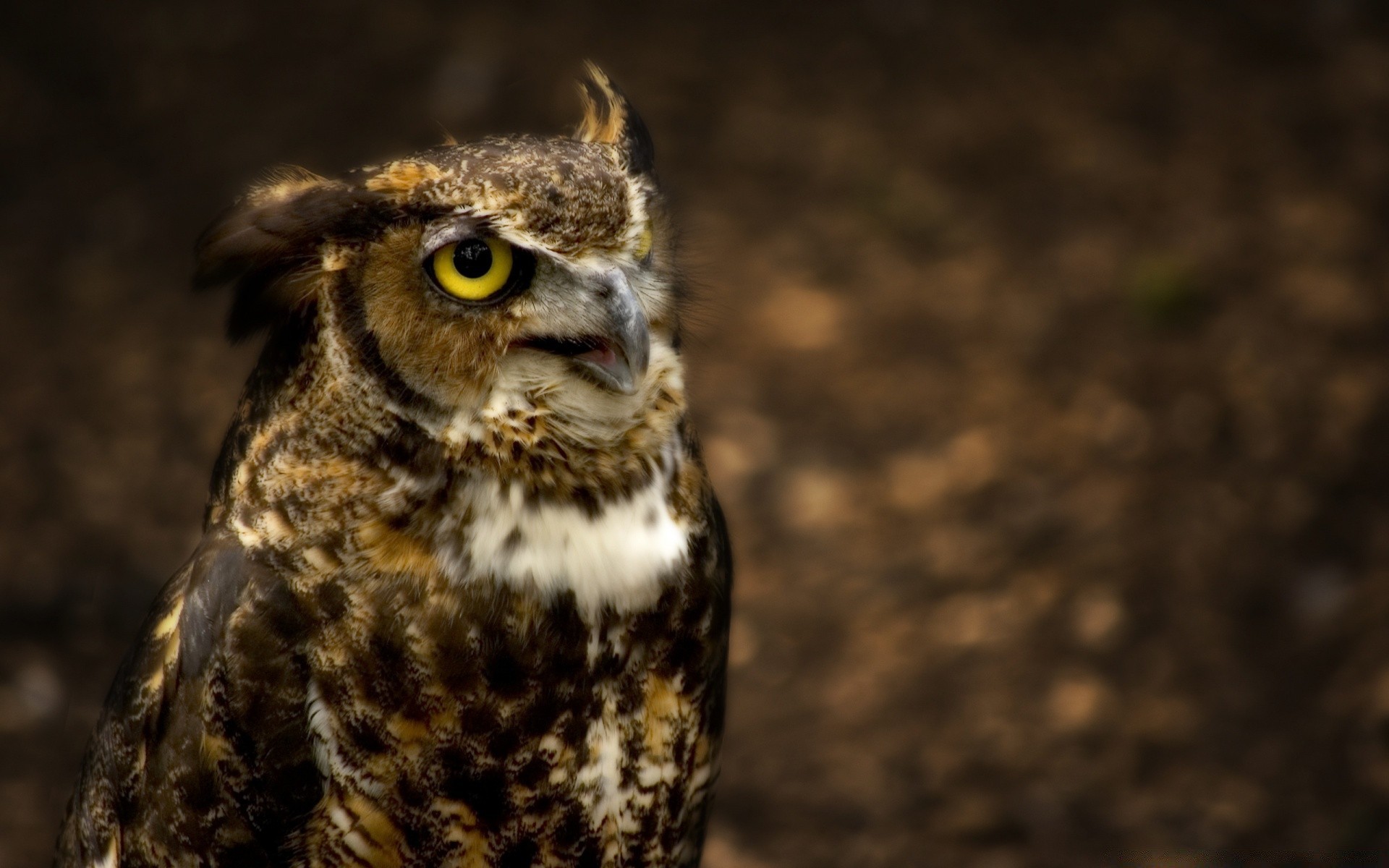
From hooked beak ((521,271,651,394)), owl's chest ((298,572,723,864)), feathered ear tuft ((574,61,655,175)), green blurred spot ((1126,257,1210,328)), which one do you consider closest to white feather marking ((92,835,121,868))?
owl's chest ((298,572,723,864))

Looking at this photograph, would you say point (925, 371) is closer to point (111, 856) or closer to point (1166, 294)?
point (1166, 294)

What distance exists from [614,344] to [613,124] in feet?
1.45

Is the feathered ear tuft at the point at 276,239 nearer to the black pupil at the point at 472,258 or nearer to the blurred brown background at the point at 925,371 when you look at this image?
the black pupil at the point at 472,258

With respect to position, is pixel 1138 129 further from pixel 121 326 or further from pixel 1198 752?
pixel 121 326

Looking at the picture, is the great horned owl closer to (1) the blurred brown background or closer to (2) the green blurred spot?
(1) the blurred brown background

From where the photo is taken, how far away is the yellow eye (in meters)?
1.65

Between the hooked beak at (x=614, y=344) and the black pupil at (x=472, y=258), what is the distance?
0.35 feet

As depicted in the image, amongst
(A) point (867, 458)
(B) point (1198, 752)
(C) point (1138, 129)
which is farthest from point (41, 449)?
(C) point (1138, 129)

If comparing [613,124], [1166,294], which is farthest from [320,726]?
[1166,294]

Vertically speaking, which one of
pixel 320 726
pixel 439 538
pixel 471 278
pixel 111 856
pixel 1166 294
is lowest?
pixel 111 856

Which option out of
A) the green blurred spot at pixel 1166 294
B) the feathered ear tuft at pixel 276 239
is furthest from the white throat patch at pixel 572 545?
the green blurred spot at pixel 1166 294

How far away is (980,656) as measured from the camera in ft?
13.5

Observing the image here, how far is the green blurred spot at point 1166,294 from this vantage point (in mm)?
5031

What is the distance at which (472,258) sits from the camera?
5.44ft
